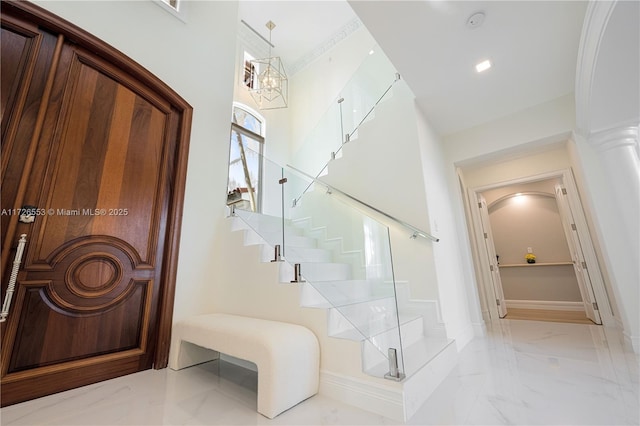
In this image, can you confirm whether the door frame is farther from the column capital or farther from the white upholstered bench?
the white upholstered bench

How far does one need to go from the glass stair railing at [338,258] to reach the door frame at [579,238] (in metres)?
2.95

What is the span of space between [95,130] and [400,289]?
327 centimetres

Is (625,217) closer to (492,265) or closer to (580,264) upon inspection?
(580,264)

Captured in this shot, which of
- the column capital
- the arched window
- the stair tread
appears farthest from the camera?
the arched window

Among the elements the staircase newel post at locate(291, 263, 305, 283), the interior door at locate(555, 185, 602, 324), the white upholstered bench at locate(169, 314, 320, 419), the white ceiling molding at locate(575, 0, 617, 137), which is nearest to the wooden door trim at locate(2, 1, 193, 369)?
the white upholstered bench at locate(169, 314, 320, 419)

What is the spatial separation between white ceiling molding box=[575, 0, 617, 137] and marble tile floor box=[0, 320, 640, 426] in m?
2.37

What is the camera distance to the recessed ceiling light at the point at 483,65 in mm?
2605

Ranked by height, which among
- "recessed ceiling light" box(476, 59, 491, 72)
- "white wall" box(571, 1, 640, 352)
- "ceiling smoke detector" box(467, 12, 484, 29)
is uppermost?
"ceiling smoke detector" box(467, 12, 484, 29)

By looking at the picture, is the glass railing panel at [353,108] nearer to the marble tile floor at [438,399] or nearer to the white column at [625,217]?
the white column at [625,217]

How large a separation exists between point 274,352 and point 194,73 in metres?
3.12

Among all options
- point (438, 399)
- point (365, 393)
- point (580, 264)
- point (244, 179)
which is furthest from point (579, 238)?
point (244, 179)

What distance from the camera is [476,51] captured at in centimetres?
247

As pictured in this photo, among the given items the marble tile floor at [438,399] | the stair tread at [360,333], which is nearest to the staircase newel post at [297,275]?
the stair tread at [360,333]

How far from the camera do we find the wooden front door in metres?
1.68
